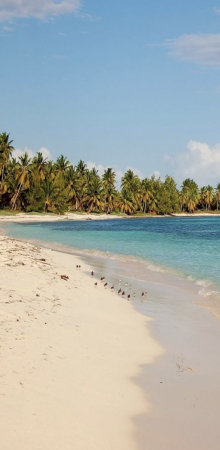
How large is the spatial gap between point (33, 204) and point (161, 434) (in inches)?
3947

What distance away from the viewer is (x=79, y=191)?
120375 mm

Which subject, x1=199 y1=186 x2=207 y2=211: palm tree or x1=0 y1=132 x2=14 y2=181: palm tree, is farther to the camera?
x1=199 y1=186 x2=207 y2=211: palm tree

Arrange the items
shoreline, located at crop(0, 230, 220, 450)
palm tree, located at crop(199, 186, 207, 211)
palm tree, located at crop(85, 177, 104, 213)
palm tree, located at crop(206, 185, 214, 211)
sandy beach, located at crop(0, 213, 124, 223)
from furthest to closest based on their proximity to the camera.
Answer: palm tree, located at crop(199, 186, 207, 211) → palm tree, located at crop(206, 185, 214, 211) → palm tree, located at crop(85, 177, 104, 213) → sandy beach, located at crop(0, 213, 124, 223) → shoreline, located at crop(0, 230, 220, 450)

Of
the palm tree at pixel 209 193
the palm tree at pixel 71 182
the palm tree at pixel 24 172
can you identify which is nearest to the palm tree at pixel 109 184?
the palm tree at pixel 71 182

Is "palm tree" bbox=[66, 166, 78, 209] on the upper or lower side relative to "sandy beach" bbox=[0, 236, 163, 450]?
upper

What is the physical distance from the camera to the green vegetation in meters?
97.9

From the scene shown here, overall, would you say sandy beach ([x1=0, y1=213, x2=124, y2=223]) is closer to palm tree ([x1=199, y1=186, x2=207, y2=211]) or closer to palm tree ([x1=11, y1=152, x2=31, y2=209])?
palm tree ([x1=11, y1=152, x2=31, y2=209])

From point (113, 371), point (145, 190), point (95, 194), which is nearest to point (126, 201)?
point (145, 190)

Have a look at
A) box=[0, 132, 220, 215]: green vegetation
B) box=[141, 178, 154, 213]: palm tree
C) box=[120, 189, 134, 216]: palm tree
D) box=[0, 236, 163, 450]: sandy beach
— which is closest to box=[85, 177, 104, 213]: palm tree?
box=[0, 132, 220, 215]: green vegetation

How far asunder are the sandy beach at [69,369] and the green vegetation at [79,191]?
84647mm

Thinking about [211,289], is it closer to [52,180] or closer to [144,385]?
[144,385]

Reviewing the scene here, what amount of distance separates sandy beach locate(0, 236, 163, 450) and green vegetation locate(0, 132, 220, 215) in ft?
278

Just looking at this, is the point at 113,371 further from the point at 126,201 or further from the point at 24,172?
the point at 126,201

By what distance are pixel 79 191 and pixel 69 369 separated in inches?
4501
